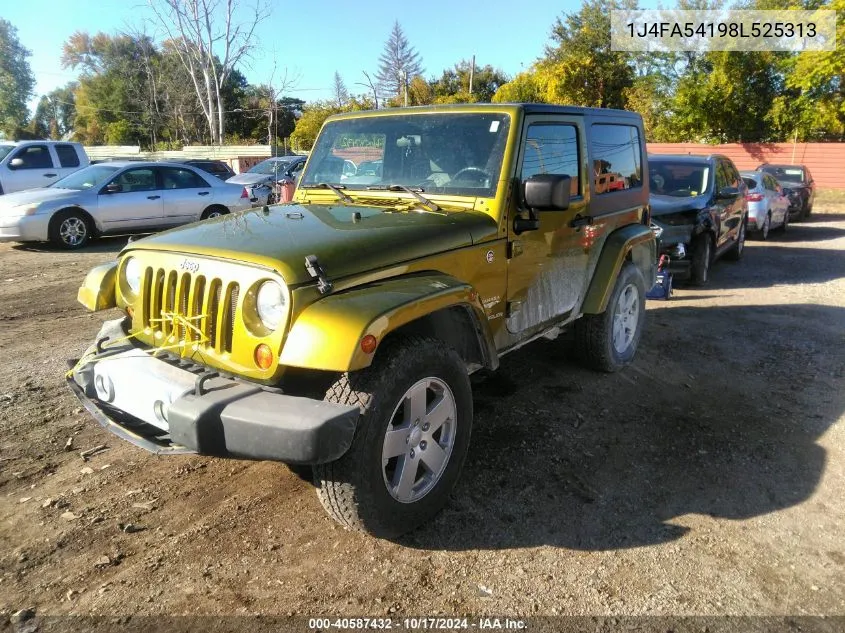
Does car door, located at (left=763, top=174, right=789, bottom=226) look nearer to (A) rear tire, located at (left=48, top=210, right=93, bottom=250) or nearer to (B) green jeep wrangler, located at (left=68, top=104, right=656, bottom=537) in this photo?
(B) green jeep wrangler, located at (left=68, top=104, right=656, bottom=537)

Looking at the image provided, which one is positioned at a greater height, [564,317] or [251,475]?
[564,317]

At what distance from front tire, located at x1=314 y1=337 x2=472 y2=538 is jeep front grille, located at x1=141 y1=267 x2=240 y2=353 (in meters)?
0.59

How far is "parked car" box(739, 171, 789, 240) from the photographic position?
1281 cm

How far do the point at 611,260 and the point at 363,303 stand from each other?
2.72 metres

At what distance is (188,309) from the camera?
294 cm

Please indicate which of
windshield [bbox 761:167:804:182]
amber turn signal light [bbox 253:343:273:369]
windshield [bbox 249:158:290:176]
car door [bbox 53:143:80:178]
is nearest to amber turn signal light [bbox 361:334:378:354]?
amber turn signal light [bbox 253:343:273:369]

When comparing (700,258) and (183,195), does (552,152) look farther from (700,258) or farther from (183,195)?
(183,195)

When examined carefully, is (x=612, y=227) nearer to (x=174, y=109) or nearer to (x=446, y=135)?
(x=446, y=135)

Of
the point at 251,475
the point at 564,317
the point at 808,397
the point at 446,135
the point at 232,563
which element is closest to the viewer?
the point at 232,563

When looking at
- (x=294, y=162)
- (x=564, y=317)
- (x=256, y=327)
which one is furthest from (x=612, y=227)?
(x=294, y=162)

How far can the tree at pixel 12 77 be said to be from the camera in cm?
5628

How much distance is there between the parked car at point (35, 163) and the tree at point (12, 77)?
167 ft

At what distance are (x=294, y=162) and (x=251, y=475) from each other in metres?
14.8

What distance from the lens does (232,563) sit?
2.82 m
